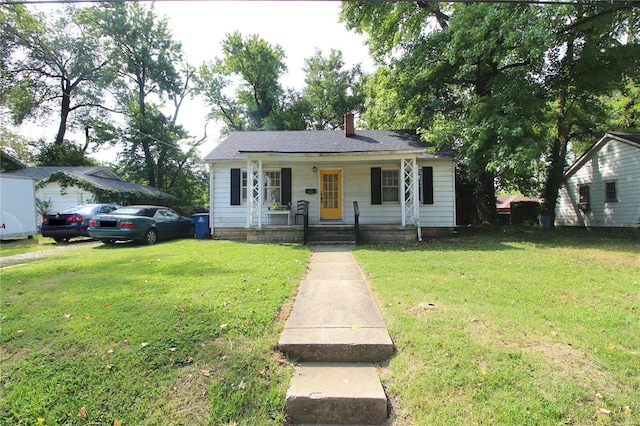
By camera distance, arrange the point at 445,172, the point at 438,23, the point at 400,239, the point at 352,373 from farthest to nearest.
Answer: the point at 438,23, the point at 445,172, the point at 400,239, the point at 352,373

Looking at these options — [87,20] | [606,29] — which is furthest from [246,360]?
[87,20]

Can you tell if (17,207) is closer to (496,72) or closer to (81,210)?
(81,210)

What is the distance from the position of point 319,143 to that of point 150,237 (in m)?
7.52

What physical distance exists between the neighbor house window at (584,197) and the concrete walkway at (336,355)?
59.3 feet

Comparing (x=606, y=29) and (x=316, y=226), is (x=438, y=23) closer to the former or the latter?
(x=606, y=29)

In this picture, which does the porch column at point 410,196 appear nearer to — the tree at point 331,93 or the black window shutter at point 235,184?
the black window shutter at point 235,184

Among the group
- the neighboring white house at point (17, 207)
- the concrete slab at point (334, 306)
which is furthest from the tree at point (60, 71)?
the concrete slab at point (334, 306)

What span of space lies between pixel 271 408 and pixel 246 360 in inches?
22.3

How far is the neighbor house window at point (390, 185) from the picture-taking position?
12.7 metres

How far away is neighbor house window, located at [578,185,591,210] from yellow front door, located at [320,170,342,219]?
14179mm

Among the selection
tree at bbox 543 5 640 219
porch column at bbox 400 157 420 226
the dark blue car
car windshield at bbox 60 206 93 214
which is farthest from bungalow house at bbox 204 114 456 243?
tree at bbox 543 5 640 219

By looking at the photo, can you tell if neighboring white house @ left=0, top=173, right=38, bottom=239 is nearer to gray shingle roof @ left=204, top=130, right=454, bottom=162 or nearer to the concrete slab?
gray shingle roof @ left=204, top=130, right=454, bottom=162

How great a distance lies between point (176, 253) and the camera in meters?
8.27

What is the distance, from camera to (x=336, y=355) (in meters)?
3.09
